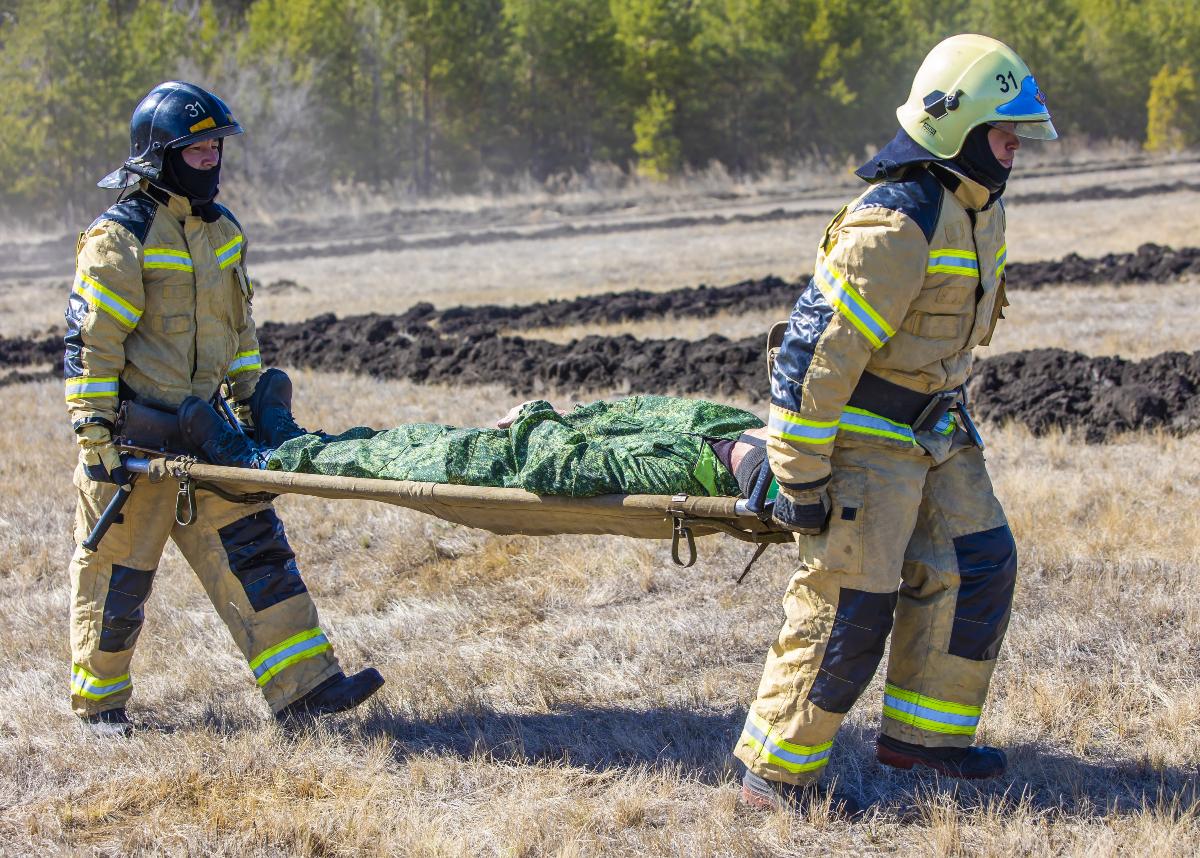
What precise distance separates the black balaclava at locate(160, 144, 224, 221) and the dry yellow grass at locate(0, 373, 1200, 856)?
75.2 inches

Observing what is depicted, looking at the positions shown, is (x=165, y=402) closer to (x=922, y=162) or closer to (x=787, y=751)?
(x=787, y=751)

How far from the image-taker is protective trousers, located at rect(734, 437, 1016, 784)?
3.60 m

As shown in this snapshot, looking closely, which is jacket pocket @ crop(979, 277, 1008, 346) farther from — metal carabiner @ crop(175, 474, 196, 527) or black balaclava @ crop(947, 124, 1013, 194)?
metal carabiner @ crop(175, 474, 196, 527)

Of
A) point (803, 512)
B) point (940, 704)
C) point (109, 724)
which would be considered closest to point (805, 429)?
point (803, 512)

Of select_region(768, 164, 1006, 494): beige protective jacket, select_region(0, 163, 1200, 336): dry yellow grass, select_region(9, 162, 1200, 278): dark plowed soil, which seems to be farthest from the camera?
select_region(9, 162, 1200, 278): dark plowed soil

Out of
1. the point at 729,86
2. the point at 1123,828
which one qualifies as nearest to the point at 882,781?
the point at 1123,828

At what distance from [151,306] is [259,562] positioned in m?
0.99

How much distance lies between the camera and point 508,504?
13.2 ft

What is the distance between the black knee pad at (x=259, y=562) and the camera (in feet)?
15.3

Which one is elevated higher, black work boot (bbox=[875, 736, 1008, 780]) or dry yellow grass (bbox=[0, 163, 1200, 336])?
dry yellow grass (bbox=[0, 163, 1200, 336])

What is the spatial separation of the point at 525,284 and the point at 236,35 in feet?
114

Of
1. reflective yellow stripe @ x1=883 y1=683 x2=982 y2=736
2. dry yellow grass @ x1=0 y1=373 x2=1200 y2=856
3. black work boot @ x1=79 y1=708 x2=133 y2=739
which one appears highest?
reflective yellow stripe @ x1=883 y1=683 x2=982 y2=736

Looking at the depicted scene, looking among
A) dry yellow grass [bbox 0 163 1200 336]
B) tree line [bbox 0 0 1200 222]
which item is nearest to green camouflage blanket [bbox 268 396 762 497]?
dry yellow grass [bbox 0 163 1200 336]

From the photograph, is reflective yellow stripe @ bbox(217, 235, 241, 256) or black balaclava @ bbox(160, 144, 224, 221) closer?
black balaclava @ bbox(160, 144, 224, 221)
